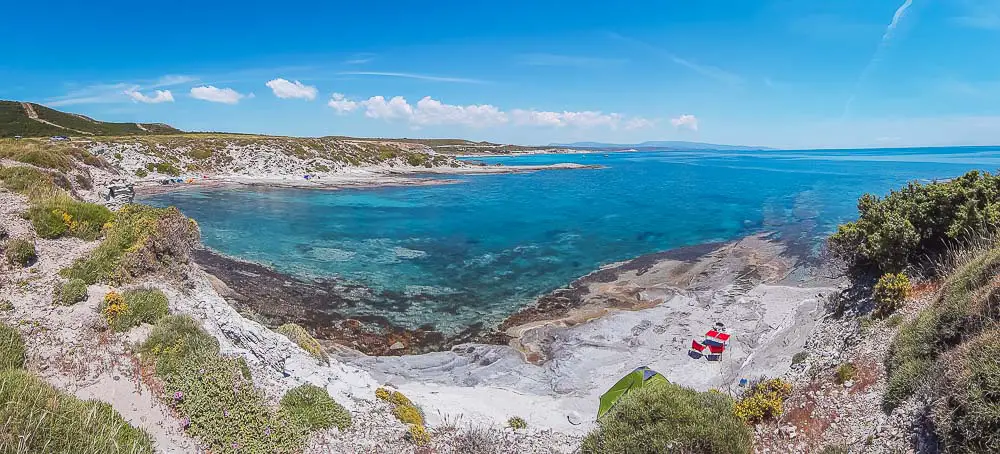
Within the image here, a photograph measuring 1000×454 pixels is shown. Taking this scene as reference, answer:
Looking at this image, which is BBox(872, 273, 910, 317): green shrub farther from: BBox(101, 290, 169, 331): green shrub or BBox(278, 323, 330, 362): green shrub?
BBox(101, 290, 169, 331): green shrub

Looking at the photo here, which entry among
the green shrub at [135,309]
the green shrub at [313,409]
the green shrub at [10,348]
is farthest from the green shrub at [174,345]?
the green shrub at [313,409]

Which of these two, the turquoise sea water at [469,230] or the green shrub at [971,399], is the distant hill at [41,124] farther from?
the green shrub at [971,399]

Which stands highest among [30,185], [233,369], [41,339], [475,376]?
[30,185]

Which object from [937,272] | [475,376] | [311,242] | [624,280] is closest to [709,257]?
[624,280]

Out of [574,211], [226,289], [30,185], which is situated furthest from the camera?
[574,211]

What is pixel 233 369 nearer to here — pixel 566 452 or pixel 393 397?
pixel 393 397

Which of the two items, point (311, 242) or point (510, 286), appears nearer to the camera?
point (510, 286)

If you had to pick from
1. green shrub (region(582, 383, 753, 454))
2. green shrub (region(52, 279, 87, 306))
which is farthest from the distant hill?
green shrub (region(582, 383, 753, 454))
